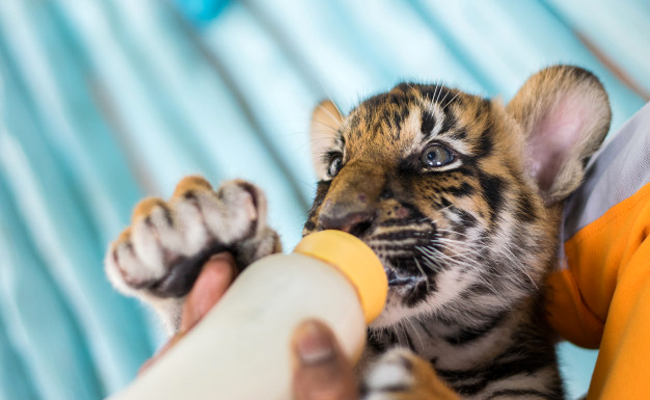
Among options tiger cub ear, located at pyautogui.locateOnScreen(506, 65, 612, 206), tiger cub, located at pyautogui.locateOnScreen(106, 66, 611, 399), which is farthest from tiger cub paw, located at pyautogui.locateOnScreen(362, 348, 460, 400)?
tiger cub ear, located at pyautogui.locateOnScreen(506, 65, 612, 206)

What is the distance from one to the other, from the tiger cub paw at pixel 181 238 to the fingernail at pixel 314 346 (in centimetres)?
33

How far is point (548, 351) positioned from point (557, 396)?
0.11m

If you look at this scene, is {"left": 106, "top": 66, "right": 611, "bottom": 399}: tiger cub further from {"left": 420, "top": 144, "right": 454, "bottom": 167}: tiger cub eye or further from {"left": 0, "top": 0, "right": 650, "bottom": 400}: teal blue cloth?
{"left": 0, "top": 0, "right": 650, "bottom": 400}: teal blue cloth

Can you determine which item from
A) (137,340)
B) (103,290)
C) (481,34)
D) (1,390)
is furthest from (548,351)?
(1,390)

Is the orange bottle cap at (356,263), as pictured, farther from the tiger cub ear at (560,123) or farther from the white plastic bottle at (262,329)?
the tiger cub ear at (560,123)

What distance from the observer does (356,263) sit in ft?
2.01

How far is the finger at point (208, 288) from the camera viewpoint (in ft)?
2.38

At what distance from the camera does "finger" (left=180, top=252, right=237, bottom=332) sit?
724 mm

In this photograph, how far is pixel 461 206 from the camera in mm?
948

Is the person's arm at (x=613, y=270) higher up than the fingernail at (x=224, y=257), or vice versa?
the fingernail at (x=224, y=257)

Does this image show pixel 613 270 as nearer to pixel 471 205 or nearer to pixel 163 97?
pixel 471 205

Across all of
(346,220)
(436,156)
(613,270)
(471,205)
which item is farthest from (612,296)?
(346,220)

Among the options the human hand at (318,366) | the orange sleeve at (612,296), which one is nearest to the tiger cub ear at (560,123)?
the orange sleeve at (612,296)

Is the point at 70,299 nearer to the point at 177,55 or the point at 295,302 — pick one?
the point at 177,55
